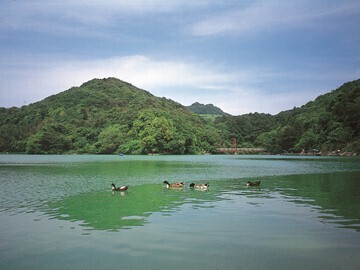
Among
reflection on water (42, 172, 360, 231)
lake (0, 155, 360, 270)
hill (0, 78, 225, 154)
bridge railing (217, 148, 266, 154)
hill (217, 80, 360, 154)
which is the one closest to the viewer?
lake (0, 155, 360, 270)

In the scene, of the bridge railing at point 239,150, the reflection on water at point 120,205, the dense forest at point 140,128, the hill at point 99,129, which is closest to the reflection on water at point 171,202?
the reflection on water at point 120,205

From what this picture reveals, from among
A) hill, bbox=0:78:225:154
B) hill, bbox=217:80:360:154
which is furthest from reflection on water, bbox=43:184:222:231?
hill, bbox=0:78:225:154

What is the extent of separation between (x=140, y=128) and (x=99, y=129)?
20771mm

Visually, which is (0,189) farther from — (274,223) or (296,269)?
(296,269)

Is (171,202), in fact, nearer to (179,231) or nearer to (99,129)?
(179,231)

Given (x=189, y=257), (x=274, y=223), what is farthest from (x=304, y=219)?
(x=189, y=257)

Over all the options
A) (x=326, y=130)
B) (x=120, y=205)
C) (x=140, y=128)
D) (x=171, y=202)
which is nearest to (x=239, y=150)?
(x=140, y=128)

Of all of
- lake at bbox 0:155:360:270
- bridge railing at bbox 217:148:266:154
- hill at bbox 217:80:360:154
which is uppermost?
hill at bbox 217:80:360:154

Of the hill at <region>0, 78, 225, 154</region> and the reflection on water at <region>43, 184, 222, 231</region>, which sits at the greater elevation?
the hill at <region>0, 78, 225, 154</region>

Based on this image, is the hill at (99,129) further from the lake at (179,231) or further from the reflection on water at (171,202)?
the lake at (179,231)

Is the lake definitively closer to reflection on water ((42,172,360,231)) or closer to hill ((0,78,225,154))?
reflection on water ((42,172,360,231))

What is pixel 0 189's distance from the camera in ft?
78.6

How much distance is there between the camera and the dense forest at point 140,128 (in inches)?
4490

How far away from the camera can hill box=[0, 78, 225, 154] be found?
460ft
